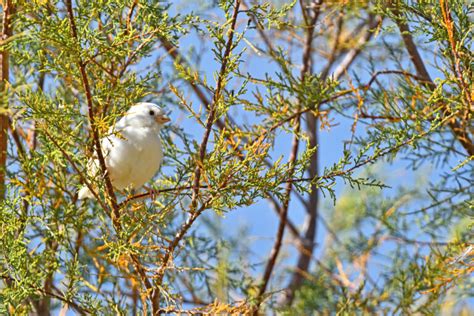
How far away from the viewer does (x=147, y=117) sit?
2705mm

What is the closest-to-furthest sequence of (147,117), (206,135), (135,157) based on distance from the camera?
(206,135) < (135,157) < (147,117)

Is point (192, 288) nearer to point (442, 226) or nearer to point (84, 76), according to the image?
point (442, 226)

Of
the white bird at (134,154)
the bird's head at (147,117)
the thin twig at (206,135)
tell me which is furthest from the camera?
the bird's head at (147,117)

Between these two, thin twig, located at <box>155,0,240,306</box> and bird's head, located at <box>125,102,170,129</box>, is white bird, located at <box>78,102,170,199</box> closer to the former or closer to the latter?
bird's head, located at <box>125,102,170,129</box>

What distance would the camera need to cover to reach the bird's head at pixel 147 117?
2.68 m

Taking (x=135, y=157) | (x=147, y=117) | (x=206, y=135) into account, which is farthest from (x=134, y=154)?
(x=206, y=135)

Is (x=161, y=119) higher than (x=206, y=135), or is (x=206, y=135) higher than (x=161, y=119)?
(x=161, y=119)

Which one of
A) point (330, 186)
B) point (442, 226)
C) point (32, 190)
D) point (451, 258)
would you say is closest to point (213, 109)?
point (330, 186)

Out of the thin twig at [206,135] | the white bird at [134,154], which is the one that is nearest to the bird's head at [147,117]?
the white bird at [134,154]

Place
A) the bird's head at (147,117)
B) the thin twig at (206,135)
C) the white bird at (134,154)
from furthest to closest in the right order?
1. the bird's head at (147,117)
2. the white bird at (134,154)
3. the thin twig at (206,135)

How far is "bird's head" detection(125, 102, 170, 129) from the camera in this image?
268 cm

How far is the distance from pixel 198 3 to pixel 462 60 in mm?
1634

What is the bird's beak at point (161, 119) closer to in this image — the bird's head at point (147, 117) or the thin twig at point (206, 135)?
the bird's head at point (147, 117)

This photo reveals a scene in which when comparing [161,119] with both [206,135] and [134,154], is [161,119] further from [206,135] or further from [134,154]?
[206,135]
